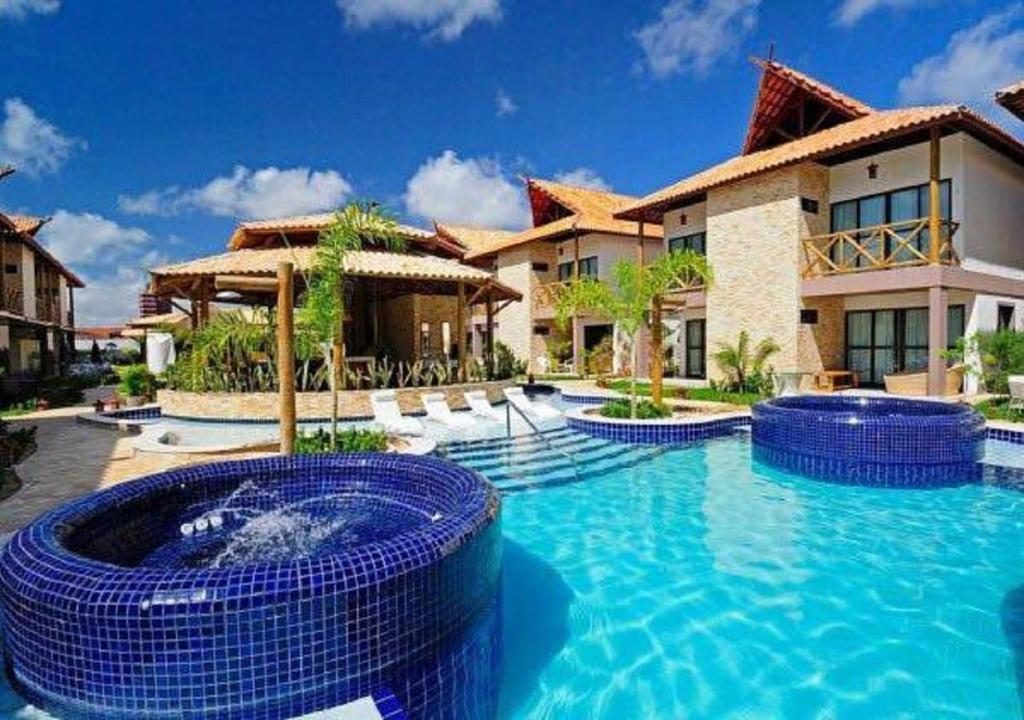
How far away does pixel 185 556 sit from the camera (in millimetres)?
5492

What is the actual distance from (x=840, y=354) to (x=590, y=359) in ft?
32.3

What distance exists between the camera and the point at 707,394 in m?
17.6

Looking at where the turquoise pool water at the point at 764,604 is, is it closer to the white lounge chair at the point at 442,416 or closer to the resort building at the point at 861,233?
the white lounge chair at the point at 442,416

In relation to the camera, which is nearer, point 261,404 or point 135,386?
point 261,404

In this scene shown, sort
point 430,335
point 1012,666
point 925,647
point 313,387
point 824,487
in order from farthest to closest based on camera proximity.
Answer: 1. point 430,335
2. point 313,387
3. point 824,487
4. point 925,647
5. point 1012,666

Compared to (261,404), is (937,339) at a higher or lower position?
higher

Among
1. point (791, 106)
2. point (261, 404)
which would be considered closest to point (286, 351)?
point (261, 404)

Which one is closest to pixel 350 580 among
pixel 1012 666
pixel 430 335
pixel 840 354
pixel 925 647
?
pixel 925 647

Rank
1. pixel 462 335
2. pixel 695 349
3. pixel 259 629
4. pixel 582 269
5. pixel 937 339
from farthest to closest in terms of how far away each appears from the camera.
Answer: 1. pixel 582 269
2. pixel 695 349
3. pixel 462 335
4. pixel 937 339
5. pixel 259 629

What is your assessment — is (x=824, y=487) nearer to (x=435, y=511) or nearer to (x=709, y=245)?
(x=435, y=511)

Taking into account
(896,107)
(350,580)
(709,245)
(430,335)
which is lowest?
(350,580)

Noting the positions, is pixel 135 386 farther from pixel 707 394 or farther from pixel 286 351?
pixel 707 394

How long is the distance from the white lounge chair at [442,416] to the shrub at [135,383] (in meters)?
9.35

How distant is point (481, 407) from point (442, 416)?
1482 mm
